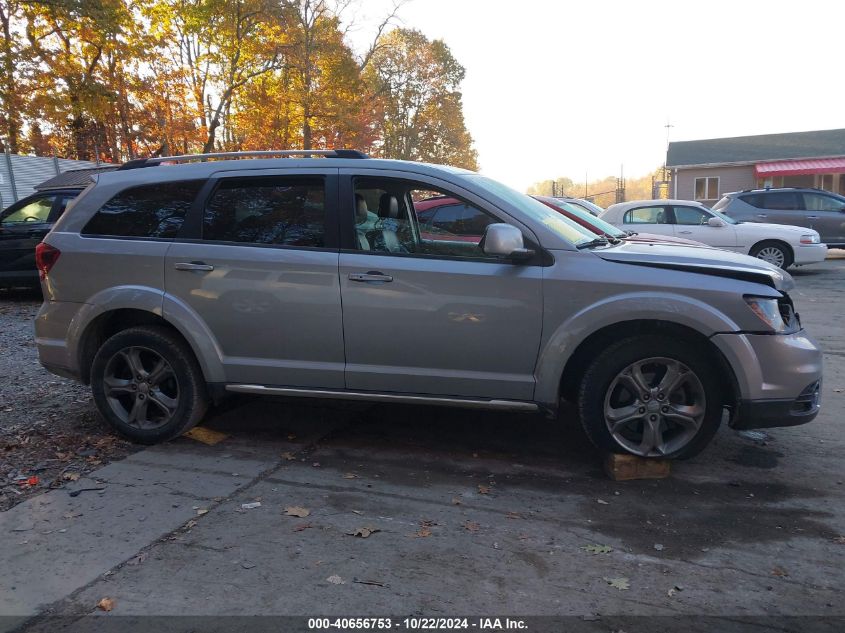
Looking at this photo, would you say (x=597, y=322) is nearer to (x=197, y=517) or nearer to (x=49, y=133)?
(x=197, y=517)

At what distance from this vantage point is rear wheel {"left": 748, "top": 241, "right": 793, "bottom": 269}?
1411 centimetres

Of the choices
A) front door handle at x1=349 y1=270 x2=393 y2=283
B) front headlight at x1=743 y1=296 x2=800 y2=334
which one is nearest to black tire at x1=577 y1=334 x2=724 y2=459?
front headlight at x1=743 y1=296 x2=800 y2=334

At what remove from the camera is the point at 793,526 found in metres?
3.53

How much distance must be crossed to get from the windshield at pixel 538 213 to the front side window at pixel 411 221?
21 centimetres

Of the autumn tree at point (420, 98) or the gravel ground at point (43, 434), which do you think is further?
the autumn tree at point (420, 98)

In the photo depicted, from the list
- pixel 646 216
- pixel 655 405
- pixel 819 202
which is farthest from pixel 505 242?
pixel 819 202

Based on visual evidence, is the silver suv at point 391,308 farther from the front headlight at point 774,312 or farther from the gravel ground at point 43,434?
the gravel ground at point 43,434

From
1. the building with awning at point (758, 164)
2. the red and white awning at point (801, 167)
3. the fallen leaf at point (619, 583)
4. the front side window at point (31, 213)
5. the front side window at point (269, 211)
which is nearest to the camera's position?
the fallen leaf at point (619, 583)

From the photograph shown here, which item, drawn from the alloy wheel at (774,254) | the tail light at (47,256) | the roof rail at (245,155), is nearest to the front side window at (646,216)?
the alloy wheel at (774,254)

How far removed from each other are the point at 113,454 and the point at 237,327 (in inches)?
48.5

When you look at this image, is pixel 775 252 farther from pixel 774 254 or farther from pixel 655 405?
pixel 655 405

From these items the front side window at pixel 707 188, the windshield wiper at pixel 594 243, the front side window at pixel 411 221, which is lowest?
the windshield wiper at pixel 594 243

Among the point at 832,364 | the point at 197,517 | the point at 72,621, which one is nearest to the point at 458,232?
the point at 197,517

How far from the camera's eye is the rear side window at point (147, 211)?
4699mm
